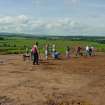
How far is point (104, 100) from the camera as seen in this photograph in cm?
1559

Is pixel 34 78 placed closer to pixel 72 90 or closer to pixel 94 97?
pixel 72 90

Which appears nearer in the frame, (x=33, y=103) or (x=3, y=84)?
(x=33, y=103)

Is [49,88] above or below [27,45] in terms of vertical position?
above

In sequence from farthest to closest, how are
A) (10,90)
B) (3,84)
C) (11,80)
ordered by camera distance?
(11,80) → (3,84) → (10,90)

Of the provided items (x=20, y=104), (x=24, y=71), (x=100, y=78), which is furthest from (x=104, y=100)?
(x=24, y=71)

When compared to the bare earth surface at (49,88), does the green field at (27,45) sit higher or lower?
lower

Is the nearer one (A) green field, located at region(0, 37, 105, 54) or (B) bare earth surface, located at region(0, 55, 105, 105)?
(B) bare earth surface, located at region(0, 55, 105, 105)

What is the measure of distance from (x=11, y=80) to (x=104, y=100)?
22.2 ft

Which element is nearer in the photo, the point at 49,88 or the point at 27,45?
the point at 49,88

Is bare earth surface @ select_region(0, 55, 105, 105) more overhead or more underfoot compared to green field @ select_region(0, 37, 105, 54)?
more overhead

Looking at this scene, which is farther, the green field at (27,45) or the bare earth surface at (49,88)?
the green field at (27,45)

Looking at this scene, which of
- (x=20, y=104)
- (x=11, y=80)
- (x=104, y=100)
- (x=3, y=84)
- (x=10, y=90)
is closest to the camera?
(x=20, y=104)

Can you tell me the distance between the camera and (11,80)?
2052 cm

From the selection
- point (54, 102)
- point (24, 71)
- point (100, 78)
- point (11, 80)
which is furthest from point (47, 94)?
point (24, 71)
